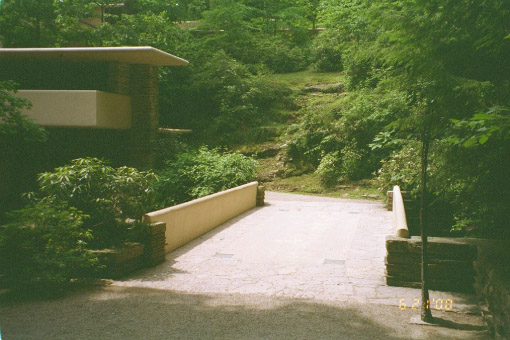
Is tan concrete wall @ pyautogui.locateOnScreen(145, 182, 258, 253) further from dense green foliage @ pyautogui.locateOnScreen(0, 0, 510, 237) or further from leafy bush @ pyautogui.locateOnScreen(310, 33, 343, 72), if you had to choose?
leafy bush @ pyautogui.locateOnScreen(310, 33, 343, 72)

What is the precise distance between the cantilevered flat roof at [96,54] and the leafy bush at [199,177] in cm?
346

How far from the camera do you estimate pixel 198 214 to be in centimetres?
996

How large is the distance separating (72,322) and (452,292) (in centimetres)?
480

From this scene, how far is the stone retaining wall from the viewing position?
6109 millimetres

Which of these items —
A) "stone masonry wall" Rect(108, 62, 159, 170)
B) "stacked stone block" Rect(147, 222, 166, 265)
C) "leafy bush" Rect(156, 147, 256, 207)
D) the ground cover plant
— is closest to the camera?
the ground cover plant

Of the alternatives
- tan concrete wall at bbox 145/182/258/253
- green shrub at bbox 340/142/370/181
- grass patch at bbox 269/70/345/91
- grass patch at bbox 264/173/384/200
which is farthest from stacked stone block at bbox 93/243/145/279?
grass patch at bbox 269/70/345/91

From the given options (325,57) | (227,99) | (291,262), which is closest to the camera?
(291,262)

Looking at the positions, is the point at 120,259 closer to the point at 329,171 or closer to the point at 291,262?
the point at 291,262

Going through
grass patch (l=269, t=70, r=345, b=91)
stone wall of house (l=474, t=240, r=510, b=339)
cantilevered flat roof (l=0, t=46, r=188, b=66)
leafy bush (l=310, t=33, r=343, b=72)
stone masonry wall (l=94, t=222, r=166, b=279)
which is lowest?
stone masonry wall (l=94, t=222, r=166, b=279)

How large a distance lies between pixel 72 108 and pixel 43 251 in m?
9.24

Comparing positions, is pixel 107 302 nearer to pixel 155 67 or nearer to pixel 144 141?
pixel 144 141

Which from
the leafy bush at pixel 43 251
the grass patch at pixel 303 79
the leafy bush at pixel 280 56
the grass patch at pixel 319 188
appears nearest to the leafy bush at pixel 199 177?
the grass patch at pixel 319 188

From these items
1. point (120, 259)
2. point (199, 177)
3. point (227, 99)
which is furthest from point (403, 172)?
point (227, 99)

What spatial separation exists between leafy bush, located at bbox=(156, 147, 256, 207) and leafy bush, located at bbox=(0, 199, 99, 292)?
6.38 m
